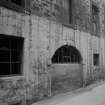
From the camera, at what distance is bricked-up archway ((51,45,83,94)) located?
8680 millimetres

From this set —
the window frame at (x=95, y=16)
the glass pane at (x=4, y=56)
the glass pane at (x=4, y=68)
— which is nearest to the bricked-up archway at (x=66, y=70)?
the glass pane at (x=4, y=68)

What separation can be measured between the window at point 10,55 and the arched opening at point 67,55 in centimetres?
240

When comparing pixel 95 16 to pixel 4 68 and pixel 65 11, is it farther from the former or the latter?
pixel 4 68

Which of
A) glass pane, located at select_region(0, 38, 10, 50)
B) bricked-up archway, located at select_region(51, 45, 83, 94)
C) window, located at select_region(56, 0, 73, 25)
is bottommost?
bricked-up archway, located at select_region(51, 45, 83, 94)

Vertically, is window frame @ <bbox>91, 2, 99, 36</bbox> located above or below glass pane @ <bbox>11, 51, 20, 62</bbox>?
above

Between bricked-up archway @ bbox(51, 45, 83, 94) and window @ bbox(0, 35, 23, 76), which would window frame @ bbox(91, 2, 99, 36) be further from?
window @ bbox(0, 35, 23, 76)

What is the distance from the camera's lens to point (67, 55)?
9.85 m

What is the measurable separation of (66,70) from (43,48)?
2341 millimetres

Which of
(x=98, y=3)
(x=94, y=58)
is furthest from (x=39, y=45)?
(x=98, y=3)

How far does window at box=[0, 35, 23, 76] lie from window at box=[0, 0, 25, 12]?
1138 mm

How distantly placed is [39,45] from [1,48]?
1.93m

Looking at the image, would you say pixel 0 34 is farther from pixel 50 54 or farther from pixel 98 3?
pixel 98 3

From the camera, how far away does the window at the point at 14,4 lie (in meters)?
6.08

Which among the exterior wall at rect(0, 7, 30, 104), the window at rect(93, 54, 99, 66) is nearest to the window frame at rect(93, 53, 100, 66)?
the window at rect(93, 54, 99, 66)
